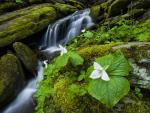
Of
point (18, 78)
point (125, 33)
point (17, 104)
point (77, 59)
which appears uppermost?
point (77, 59)

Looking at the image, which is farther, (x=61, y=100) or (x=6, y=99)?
(x=6, y=99)

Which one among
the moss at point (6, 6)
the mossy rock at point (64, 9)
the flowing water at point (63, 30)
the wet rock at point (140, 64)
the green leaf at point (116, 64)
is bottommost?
the flowing water at point (63, 30)

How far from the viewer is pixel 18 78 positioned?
7.42 metres

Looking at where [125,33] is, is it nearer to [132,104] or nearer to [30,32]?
[132,104]

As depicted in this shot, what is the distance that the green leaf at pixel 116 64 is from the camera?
2.51 m

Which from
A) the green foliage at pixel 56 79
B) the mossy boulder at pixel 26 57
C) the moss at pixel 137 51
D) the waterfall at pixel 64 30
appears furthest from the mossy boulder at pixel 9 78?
the moss at pixel 137 51

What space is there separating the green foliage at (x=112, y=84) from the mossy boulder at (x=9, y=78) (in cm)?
471

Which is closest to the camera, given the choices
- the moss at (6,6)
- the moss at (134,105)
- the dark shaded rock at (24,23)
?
the moss at (134,105)

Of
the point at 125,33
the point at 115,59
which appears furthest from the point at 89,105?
the point at 125,33

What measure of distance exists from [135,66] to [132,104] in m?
0.43

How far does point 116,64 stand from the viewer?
2.55 m

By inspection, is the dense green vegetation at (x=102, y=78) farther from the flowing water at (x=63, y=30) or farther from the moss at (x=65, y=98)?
the flowing water at (x=63, y=30)

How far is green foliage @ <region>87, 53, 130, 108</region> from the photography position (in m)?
2.36

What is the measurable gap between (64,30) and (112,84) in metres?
9.03
